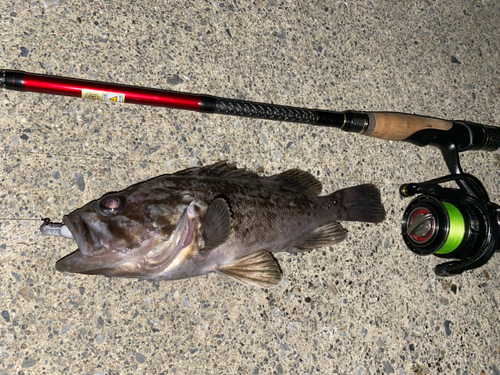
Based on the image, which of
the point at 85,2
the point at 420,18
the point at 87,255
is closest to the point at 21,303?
the point at 87,255

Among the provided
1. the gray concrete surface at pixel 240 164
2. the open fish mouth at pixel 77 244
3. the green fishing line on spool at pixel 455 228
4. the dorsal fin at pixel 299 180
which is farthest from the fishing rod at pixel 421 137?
the open fish mouth at pixel 77 244

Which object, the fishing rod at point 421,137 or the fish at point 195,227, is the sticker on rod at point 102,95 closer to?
the fishing rod at point 421,137

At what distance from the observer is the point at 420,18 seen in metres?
3.26

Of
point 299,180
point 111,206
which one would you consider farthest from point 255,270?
point 111,206

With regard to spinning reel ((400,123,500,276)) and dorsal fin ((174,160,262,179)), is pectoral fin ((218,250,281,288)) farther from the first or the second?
spinning reel ((400,123,500,276))

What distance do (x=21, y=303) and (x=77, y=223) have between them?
2.05 ft

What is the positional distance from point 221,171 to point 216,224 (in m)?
0.45

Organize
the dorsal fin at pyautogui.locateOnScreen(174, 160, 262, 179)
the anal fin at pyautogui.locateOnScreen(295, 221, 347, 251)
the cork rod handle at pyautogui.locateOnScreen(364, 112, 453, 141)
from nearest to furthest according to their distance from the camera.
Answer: the dorsal fin at pyautogui.locateOnScreen(174, 160, 262, 179) → the anal fin at pyautogui.locateOnScreen(295, 221, 347, 251) → the cork rod handle at pyautogui.locateOnScreen(364, 112, 453, 141)

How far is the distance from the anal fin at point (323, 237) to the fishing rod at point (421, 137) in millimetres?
590

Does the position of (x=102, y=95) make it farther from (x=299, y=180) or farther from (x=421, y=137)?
(x=421, y=137)

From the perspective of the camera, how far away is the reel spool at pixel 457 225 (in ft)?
7.64

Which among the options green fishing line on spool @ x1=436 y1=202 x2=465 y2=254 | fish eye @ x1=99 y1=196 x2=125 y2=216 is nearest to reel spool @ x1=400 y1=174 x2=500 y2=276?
green fishing line on spool @ x1=436 y1=202 x2=465 y2=254

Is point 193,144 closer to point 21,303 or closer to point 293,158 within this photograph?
point 293,158

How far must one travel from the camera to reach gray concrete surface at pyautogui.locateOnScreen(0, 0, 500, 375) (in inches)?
80.2
